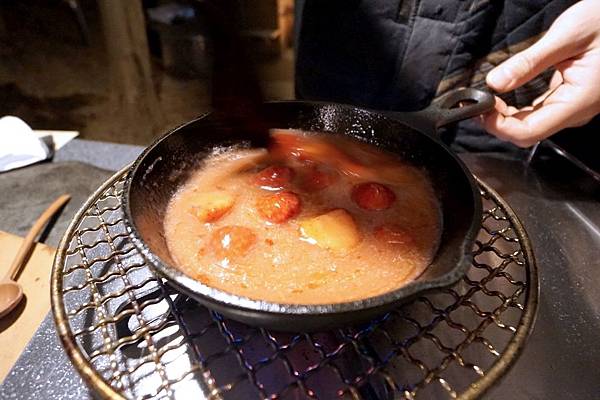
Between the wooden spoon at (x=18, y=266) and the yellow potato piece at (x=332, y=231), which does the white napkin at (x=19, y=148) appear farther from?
the yellow potato piece at (x=332, y=231)

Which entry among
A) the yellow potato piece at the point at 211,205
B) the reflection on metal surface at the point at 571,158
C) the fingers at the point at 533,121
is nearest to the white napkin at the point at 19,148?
the yellow potato piece at the point at 211,205

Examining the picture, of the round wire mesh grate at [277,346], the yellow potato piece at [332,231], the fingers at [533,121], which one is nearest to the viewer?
the round wire mesh grate at [277,346]

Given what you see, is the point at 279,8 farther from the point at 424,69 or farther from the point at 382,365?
the point at 382,365

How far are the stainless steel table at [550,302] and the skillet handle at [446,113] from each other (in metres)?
0.48

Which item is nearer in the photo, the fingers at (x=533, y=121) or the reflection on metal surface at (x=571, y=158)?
the fingers at (x=533, y=121)

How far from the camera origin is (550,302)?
137 cm

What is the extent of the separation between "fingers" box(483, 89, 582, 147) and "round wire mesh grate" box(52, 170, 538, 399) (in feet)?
1.53

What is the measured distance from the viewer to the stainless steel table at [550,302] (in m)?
1.16

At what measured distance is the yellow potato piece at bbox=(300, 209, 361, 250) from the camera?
4.14ft

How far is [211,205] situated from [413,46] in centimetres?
115

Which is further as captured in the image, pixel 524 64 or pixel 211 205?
pixel 524 64

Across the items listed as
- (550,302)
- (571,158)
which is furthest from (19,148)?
(571,158)

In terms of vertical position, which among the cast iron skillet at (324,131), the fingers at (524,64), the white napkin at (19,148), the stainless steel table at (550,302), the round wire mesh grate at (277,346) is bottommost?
the white napkin at (19,148)

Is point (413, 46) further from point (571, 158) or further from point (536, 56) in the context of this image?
point (571, 158)
